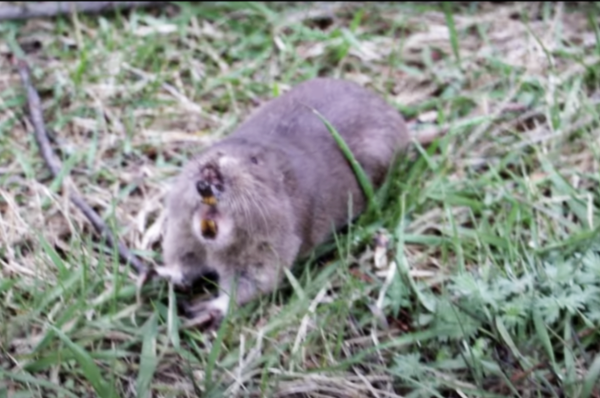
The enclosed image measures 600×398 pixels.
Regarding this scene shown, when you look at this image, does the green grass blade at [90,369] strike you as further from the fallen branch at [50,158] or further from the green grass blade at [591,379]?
the green grass blade at [591,379]

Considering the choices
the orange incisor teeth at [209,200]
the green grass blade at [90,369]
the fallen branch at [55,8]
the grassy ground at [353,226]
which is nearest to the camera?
the green grass blade at [90,369]

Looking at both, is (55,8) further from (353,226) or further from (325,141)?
(353,226)

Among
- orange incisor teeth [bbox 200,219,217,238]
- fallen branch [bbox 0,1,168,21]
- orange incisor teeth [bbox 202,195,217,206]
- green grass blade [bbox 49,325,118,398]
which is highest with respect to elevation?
fallen branch [bbox 0,1,168,21]

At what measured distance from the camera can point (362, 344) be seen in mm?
3494

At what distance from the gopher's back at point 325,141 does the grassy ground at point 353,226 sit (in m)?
0.15

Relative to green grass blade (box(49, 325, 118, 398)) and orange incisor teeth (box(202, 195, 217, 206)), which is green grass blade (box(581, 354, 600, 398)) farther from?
green grass blade (box(49, 325, 118, 398))

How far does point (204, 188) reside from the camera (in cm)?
331

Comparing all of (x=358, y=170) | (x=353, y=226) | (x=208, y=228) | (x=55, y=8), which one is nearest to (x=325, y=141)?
(x=358, y=170)

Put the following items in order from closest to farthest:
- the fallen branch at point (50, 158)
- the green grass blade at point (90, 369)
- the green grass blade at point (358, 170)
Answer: the green grass blade at point (90, 369) → the fallen branch at point (50, 158) → the green grass blade at point (358, 170)

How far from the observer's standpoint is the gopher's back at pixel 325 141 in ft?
12.5

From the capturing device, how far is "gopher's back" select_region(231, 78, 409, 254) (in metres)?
3.80

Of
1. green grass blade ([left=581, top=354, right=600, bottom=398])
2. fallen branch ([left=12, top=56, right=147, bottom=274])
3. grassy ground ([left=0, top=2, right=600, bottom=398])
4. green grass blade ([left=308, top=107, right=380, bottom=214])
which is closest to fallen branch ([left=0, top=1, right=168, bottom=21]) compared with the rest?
grassy ground ([left=0, top=2, right=600, bottom=398])

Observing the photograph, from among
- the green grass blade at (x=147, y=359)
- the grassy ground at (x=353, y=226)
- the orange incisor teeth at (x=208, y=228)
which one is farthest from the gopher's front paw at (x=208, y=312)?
the orange incisor teeth at (x=208, y=228)

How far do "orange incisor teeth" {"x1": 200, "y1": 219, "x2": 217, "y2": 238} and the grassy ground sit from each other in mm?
366
